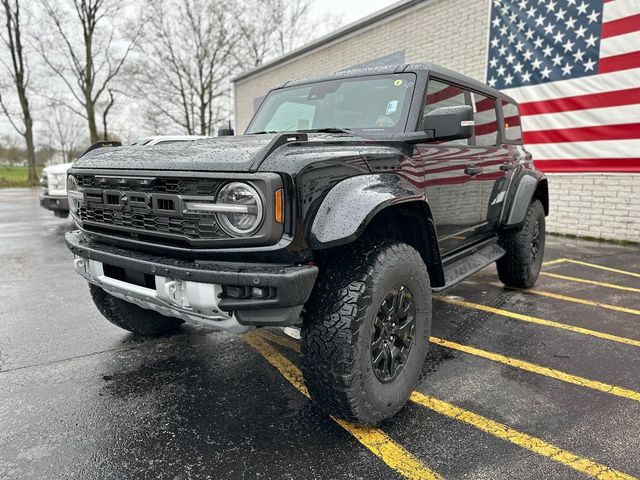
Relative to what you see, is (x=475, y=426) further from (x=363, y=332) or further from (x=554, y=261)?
(x=554, y=261)

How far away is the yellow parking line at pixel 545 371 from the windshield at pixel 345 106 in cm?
163

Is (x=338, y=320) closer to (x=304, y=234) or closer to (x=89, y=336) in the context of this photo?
(x=304, y=234)

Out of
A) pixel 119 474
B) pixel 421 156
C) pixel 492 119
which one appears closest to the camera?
pixel 119 474

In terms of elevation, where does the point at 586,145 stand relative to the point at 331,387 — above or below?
above

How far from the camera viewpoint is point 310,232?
6.49 ft

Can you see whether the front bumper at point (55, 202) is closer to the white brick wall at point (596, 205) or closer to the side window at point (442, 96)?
the side window at point (442, 96)

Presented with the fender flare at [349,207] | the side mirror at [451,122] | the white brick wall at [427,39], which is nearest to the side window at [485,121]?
the side mirror at [451,122]

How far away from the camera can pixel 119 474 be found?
6.25ft

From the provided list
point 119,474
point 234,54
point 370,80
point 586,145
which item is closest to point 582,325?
point 370,80

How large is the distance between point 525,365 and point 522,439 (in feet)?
3.01

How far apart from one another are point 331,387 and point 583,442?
1.23 metres

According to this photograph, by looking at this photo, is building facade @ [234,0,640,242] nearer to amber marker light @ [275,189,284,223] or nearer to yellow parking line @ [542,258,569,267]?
yellow parking line @ [542,258,569,267]

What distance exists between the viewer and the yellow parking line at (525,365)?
261cm

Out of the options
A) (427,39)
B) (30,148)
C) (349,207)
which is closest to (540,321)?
(349,207)
